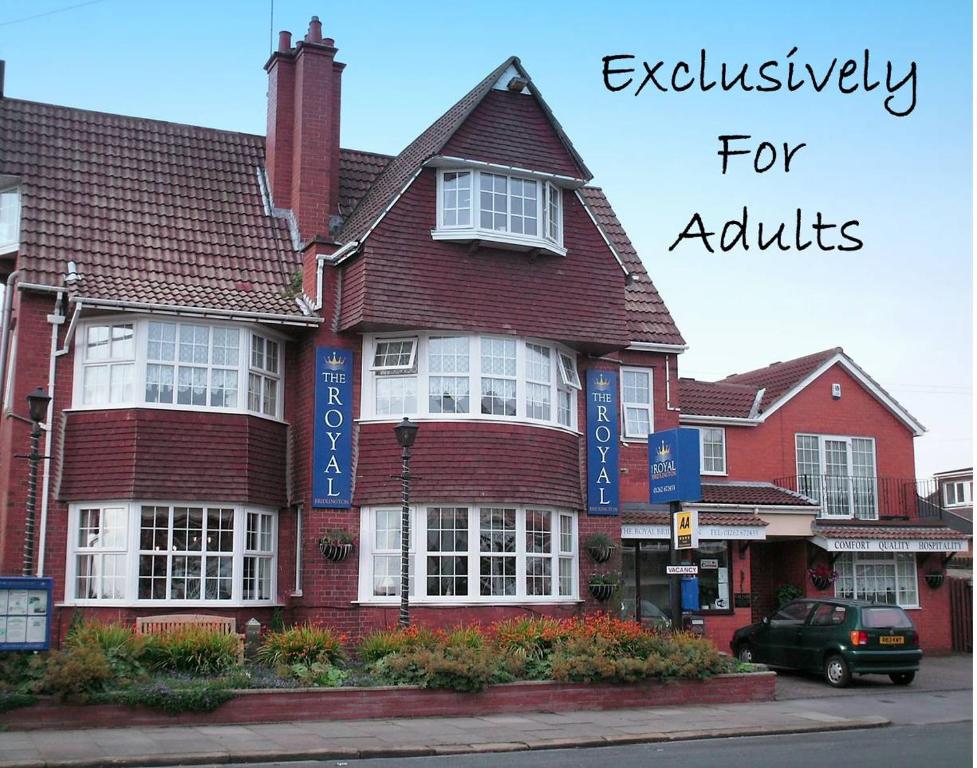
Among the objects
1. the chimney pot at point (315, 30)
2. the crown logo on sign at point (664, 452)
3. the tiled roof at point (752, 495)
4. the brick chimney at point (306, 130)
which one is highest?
the chimney pot at point (315, 30)

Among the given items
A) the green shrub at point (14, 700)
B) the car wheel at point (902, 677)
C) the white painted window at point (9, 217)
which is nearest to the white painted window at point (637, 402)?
the car wheel at point (902, 677)

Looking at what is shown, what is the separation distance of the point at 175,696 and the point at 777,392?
1934 cm

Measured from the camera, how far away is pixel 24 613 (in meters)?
15.1

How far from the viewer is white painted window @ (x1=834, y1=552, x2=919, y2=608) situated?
94.3 ft

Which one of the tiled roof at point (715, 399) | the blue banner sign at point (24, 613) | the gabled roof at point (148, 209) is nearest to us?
the blue banner sign at point (24, 613)

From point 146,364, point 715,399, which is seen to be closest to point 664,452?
point 146,364

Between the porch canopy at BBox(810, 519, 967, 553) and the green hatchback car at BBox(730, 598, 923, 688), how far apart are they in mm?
4636

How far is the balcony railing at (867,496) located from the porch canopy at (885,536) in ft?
3.17

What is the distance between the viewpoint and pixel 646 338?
83.3ft

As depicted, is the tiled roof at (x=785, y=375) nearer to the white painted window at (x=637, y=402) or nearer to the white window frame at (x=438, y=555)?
the white painted window at (x=637, y=402)

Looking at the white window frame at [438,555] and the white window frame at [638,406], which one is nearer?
the white window frame at [438,555]

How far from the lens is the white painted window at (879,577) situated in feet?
94.3

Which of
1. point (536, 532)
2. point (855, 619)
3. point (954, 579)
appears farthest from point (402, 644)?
point (954, 579)

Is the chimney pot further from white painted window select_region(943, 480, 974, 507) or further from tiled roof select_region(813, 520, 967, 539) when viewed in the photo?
white painted window select_region(943, 480, 974, 507)
